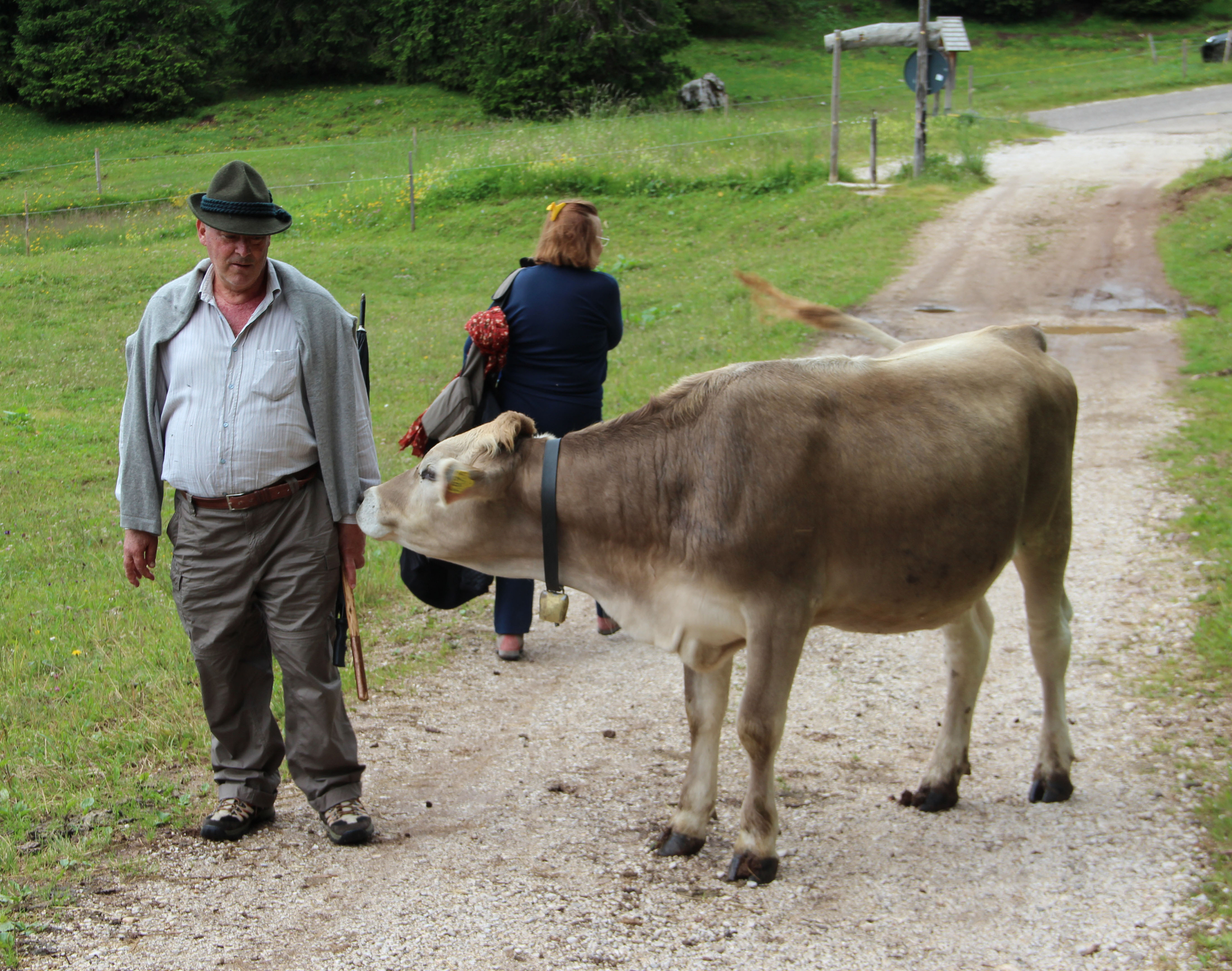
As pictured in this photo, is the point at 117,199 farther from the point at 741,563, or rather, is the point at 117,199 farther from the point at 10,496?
the point at 741,563

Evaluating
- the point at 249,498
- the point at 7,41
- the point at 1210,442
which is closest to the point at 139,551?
the point at 249,498

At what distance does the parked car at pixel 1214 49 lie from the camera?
35.1 meters

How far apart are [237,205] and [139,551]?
126 centimetres

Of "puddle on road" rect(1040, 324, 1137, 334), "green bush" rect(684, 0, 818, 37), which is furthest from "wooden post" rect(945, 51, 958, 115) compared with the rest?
"green bush" rect(684, 0, 818, 37)

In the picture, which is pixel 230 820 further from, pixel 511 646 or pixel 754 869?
pixel 511 646

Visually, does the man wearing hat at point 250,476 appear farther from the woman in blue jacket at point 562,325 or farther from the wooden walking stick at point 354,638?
the woman in blue jacket at point 562,325

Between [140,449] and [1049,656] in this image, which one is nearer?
[140,449]

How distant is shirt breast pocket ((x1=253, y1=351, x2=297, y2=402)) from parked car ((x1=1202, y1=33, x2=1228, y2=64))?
38.6m

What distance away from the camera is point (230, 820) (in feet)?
13.6

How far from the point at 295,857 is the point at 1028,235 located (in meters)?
14.4

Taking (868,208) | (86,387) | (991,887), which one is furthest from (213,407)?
(868,208)

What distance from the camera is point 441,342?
13641mm

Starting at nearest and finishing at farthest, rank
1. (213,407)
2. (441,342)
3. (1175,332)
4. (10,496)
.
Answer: (213,407), (10,496), (1175,332), (441,342)

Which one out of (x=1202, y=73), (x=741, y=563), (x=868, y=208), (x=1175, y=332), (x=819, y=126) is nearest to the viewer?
(x=741, y=563)
